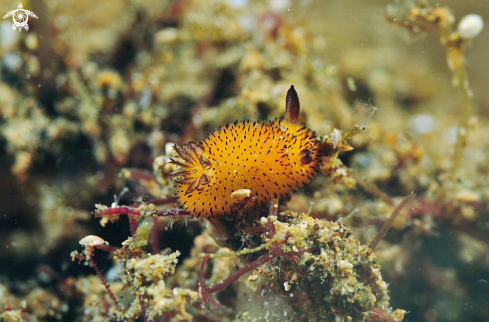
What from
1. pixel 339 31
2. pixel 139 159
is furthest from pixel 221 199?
pixel 339 31

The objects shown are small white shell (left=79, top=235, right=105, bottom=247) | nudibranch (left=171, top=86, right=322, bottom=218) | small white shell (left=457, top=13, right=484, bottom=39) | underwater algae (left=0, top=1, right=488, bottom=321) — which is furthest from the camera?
small white shell (left=457, top=13, right=484, bottom=39)

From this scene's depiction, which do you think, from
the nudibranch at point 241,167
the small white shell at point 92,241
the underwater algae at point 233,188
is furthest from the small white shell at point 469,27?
the small white shell at point 92,241

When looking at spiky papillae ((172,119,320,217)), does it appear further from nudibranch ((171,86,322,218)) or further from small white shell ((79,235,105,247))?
small white shell ((79,235,105,247))

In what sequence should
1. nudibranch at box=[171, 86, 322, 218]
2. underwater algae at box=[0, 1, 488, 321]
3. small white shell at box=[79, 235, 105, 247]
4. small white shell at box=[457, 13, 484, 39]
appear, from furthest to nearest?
1. small white shell at box=[457, 13, 484, 39]
2. small white shell at box=[79, 235, 105, 247]
3. underwater algae at box=[0, 1, 488, 321]
4. nudibranch at box=[171, 86, 322, 218]

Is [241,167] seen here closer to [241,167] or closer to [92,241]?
[241,167]

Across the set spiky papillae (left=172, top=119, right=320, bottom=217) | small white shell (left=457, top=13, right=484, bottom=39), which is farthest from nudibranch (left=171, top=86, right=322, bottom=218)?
small white shell (left=457, top=13, right=484, bottom=39)

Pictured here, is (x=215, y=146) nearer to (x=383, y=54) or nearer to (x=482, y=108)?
(x=383, y=54)

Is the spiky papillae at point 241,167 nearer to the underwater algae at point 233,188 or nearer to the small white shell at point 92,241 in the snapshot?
the underwater algae at point 233,188
